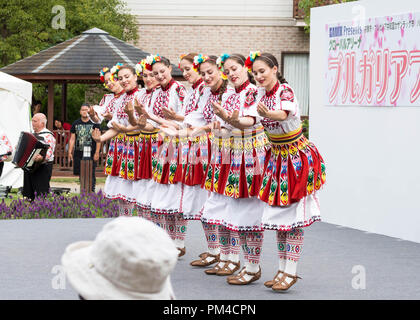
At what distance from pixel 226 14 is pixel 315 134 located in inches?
594

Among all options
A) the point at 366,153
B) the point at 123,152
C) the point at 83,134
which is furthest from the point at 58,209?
the point at 366,153

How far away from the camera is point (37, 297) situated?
24.3 feet

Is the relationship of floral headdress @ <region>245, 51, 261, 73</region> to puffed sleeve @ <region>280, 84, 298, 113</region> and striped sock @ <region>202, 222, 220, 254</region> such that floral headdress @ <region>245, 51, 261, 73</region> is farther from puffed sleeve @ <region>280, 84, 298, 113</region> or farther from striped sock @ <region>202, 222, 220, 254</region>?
striped sock @ <region>202, 222, 220, 254</region>

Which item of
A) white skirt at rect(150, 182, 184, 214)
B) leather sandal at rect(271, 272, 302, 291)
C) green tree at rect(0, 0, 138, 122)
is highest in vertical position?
green tree at rect(0, 0, 138, 122)

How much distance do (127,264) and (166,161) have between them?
21.9 ft

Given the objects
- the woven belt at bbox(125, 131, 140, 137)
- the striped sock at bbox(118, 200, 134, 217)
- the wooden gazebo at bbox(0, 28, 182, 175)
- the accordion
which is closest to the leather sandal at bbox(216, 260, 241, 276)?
the woven belt at bbox(125, 131, 140, 137)

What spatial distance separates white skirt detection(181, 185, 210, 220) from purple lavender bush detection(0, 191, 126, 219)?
446 centimetres

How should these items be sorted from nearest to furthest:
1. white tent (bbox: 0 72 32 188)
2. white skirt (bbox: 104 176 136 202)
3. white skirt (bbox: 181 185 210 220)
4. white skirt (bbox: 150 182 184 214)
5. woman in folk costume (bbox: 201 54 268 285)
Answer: woman in folk costume (bbox: 201 54 268 285)
white skirt (bbox: 181 185 210 220)
white skirt (bbox: 150 182 184 214)
white skirt (bbox: 104 176 136 202)
white tent (bbox: 0 72 32 188)

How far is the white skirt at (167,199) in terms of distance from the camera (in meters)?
9.26

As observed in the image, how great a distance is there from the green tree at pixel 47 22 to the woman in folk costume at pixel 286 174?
55.9ft

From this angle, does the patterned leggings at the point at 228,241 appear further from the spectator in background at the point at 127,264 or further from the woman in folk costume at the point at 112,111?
the spectator in background at the point at 127,264

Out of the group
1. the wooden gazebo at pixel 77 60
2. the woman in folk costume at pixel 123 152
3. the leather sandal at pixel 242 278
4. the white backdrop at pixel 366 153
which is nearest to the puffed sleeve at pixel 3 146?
the woman in folk costume at pixel 123 152

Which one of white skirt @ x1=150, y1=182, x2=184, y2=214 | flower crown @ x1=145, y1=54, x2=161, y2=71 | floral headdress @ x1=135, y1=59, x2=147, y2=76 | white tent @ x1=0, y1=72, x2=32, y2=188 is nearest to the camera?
white skirt @ x1=150, y1=182, x2=184, y2=214

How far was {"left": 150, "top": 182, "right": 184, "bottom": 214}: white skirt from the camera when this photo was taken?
9258mm
